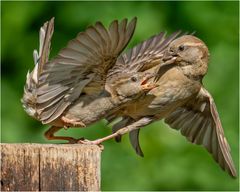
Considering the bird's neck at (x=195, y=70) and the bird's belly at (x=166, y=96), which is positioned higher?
the bird's neck at (x=195, y=70)

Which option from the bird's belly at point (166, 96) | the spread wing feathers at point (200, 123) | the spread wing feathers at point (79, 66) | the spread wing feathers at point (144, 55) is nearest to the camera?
the spread wing feathers at point (79, 66)

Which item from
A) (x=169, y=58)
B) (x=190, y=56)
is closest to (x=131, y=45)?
(x=169, y=58)

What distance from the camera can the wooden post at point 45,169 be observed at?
4.11 meters

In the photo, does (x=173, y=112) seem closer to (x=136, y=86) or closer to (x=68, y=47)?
(x=136, y=86)

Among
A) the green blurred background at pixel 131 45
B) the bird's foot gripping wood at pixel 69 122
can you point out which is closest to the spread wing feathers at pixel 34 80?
the bird's foot gripping wood at pixel 69 122

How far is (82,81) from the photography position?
220 inches

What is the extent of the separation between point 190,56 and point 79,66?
959 mm

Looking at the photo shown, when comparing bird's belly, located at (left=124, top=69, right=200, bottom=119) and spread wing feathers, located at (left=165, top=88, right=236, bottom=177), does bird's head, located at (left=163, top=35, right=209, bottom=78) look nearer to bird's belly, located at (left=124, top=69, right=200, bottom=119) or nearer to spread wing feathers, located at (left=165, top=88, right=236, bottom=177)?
bird's belly, located at (left=124, top=69, right=200, bottom=119)

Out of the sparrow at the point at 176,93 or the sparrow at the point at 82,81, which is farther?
the sparrow at the point at 176,93

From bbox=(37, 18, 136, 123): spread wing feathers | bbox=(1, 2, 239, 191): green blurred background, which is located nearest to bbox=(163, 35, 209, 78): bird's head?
bbox=(37, 18, 136, 123): spread wing feathers

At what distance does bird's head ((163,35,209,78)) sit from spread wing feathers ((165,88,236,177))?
32 cm

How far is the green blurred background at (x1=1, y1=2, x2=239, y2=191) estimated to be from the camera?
732 centimetres

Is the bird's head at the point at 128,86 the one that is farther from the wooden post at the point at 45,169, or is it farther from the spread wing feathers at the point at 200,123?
the wooden post at the point at 45,169

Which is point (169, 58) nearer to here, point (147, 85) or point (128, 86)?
point (147, 85)
